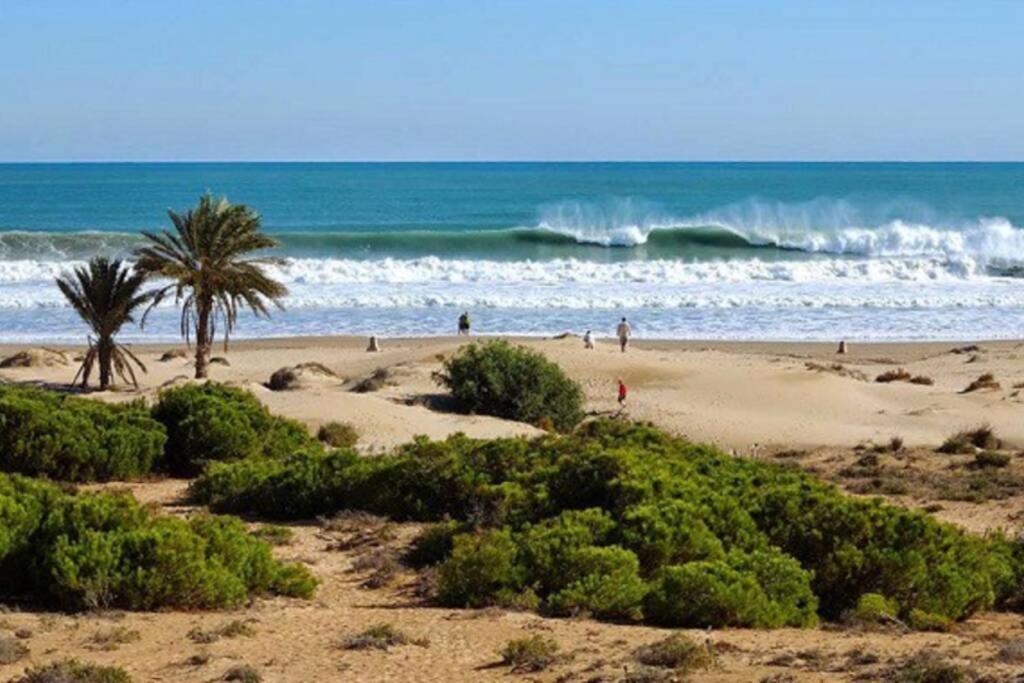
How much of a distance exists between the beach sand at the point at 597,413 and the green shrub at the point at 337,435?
0.88 ft

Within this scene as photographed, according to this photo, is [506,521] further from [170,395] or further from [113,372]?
[113,372]

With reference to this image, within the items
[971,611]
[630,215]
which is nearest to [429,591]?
[971,611]

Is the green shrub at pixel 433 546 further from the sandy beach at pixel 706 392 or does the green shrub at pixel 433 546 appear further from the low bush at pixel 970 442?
the low bush at pixel 970 442

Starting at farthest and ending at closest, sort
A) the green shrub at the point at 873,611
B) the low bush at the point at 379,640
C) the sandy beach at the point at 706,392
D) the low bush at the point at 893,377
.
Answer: the low bush at the point at 893,377 → the sandy beach at the point at 706,392 → the green shrub at the point at 873,611 → the low bush at the point at 379,640

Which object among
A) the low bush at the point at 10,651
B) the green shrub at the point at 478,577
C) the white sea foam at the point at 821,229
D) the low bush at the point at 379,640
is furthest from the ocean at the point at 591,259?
the low bush at the point at 379,640

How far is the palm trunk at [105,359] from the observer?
101 feet

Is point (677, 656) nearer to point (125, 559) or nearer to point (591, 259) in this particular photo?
point (125, 559)

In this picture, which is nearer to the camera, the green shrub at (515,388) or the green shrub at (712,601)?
the green shrub at (712,601)

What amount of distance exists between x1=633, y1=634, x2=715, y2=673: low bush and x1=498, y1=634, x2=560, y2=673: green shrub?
575 mm

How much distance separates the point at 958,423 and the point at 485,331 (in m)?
18.9

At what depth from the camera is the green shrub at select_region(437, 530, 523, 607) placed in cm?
1293

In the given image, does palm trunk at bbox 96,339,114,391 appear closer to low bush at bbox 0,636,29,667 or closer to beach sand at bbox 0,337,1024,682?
beach sand at bbox 0,337,1024,682

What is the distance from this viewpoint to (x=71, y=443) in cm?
1928

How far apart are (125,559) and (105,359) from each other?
19.0 metres
